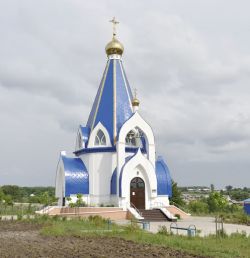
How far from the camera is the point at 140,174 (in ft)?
85.6

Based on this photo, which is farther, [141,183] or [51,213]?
[141,183]

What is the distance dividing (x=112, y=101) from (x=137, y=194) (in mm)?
6679

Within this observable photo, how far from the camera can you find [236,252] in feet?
31.2

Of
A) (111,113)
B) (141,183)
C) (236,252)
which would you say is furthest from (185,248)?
(111,113)

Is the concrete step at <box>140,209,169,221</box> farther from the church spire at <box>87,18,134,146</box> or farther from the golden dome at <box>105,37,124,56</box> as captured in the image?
the golden dome at <box>105,37,124,56</box>

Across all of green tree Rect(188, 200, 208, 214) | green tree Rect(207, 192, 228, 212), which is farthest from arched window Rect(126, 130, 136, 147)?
green tree Rect(188, 200, 208, 214)

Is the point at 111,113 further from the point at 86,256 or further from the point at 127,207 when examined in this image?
the point at 86,256

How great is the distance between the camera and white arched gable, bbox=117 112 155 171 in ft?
83.8

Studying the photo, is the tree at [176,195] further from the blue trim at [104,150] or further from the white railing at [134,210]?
the white railing at [134,210]

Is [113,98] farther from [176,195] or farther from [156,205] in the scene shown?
[176,195]

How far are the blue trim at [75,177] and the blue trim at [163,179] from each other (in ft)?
16.1

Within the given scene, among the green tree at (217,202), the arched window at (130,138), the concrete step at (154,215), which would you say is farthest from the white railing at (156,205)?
the green tree at (217,202)

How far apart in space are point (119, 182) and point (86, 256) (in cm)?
1617

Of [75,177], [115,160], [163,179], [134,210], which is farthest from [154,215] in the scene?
[75,177]
